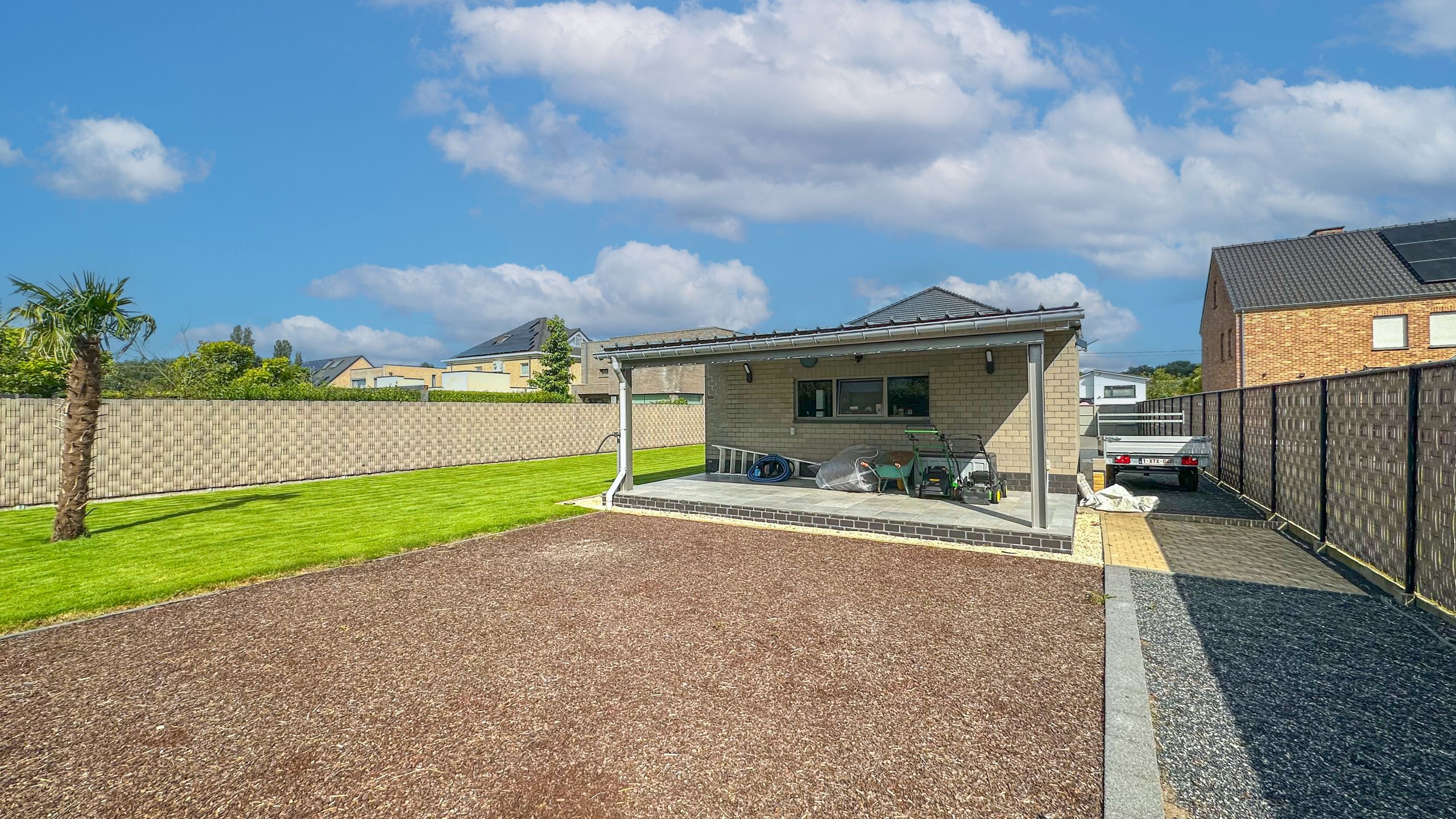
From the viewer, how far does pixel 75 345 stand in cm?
770

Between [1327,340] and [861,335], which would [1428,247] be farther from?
[861,335]

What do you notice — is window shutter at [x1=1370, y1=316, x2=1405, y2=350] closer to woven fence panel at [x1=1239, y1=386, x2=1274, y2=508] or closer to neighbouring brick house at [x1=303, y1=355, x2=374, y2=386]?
woven fence panel at [x1=1239, y1=386, x2=1274, y2=508]

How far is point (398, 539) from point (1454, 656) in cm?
922

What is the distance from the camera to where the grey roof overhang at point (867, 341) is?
7.15 metres

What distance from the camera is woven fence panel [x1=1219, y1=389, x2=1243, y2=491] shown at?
11.0m

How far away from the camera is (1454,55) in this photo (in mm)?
16078

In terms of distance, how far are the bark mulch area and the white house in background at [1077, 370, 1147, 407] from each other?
29.8 metres

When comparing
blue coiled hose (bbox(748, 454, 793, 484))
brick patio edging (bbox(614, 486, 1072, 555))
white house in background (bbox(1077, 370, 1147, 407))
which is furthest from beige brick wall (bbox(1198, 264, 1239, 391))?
brick patio edging (bbox(614, 486, 1072, 555))

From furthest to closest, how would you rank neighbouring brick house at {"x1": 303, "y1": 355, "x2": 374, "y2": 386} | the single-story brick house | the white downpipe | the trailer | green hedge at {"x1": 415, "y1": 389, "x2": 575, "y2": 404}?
neighbouring brick house at {"x1": 303, "y1": 355, "x2": 374, "y2": 386}
green hedge at {"x1": 415, "y1": 389, "x2": 575, "y2": 404}
the trailer
the white downpipe
the single-story brick house

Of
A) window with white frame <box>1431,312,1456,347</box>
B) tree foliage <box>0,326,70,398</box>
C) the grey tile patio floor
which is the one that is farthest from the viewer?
tree foliage <box>0,326,70,398</box>

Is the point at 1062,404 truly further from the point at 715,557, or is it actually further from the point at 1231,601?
the point at 715,557

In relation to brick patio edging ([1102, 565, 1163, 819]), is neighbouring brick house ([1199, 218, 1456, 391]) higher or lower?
higher

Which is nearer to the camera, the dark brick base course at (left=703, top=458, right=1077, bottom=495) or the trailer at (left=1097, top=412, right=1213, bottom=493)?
the dark brick base course at (left=703, top=458, right=1077, bottom=495)

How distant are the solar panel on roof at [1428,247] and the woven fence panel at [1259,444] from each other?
1773cm
